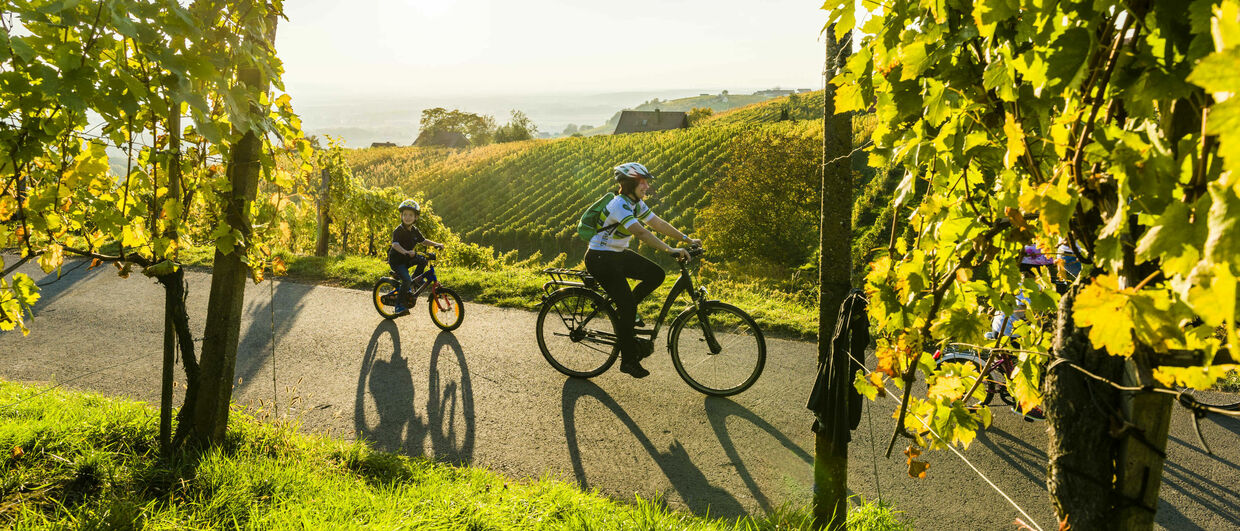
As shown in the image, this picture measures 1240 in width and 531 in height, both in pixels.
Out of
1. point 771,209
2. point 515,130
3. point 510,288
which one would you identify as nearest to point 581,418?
point 510,288

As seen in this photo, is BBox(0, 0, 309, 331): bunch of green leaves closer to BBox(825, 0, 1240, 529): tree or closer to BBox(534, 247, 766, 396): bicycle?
BBox(825, 0, 1240, 529): tree

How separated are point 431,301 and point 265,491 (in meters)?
4.29

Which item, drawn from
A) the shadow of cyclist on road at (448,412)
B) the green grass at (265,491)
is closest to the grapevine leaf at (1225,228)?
the green grass at (265,491)

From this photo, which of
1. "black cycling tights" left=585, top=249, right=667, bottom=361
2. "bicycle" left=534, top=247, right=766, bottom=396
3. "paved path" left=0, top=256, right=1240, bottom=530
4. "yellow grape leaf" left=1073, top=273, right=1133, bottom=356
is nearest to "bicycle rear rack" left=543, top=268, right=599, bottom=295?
"bicycle" left=534, top=247, right=766, bottom=396

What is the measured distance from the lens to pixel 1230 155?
2.36ft

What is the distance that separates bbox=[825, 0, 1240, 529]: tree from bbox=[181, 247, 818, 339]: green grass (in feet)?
17.2

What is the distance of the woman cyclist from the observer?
5535 mm

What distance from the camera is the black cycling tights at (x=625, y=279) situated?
18.7 ft

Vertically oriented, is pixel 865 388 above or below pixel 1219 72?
below

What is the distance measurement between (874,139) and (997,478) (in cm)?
304

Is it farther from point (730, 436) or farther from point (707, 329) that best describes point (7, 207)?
point (707, 329)

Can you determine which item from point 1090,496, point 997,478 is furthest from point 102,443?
point 997,478

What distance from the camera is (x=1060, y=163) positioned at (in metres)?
1.49

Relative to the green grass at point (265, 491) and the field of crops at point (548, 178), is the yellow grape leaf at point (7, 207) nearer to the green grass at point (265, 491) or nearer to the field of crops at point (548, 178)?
the green grass at point (265, 491)
